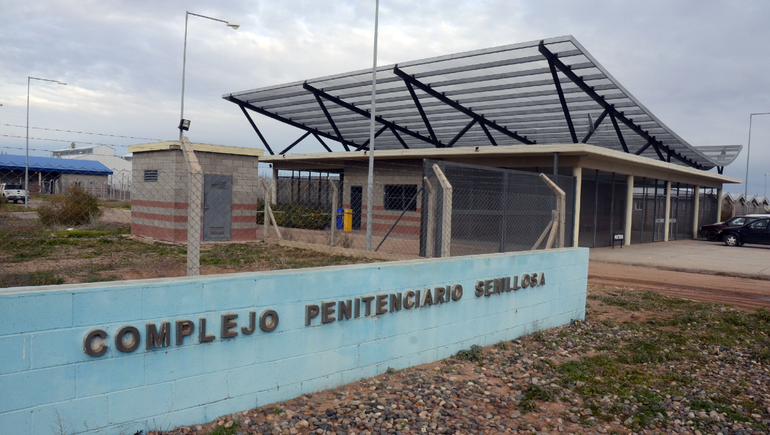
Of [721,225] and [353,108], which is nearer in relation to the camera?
[353,108]

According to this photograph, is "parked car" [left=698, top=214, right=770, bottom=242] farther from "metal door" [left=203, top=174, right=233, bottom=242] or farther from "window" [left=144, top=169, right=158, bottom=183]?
"window" [left=144, top=169, right=158, bottom=183]

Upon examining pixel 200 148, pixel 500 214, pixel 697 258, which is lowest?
pixel 697 258

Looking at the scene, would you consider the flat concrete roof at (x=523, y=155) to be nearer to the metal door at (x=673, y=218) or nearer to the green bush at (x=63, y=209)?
the metal door at (x=673, y=218)

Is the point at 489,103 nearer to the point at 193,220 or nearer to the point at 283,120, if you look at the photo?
the point at 283,120

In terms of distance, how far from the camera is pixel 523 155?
61.8 feet

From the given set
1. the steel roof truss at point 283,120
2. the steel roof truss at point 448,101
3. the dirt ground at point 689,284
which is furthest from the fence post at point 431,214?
the steel roof truss at point 283,120

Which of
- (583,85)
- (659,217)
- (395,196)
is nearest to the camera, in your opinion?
(583,85)

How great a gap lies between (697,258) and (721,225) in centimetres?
1043

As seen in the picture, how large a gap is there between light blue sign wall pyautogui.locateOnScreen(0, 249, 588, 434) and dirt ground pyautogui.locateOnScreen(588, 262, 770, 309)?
7068mm

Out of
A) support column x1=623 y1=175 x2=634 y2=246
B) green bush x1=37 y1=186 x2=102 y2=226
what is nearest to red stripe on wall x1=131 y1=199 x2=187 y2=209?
green bush x1=37 y1=186 x2=102 y2=226

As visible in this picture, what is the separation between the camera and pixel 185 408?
4184 millimetres

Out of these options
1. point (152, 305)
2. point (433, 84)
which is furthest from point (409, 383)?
point (433, 84)

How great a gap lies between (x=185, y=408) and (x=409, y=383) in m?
2.18

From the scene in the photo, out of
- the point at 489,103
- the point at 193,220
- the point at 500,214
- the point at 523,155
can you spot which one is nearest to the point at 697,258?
the point at 523,155
